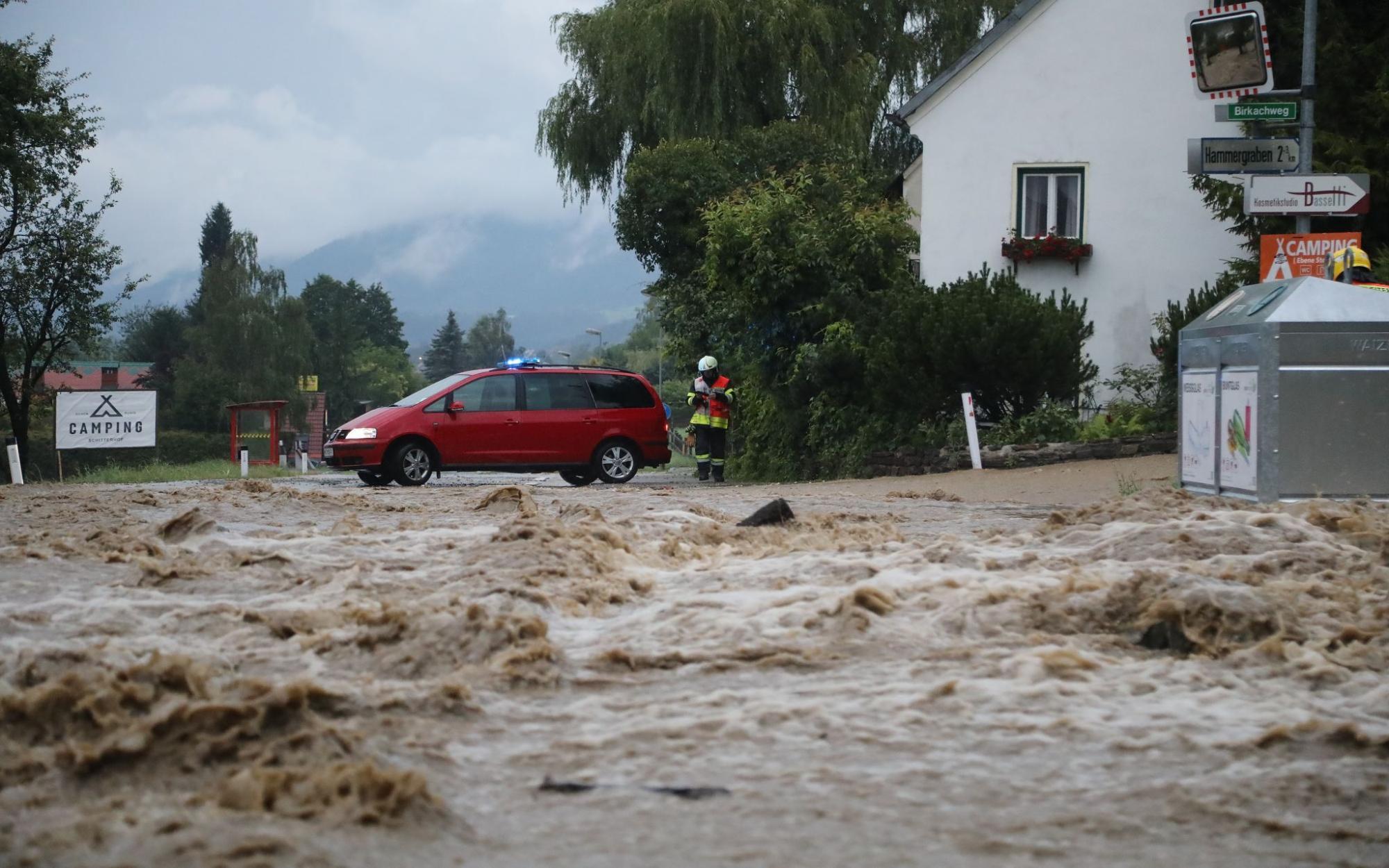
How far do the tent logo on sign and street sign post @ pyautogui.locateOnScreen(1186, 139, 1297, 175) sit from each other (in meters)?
23.7

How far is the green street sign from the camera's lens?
45.4ft

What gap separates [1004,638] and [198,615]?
12.2 feet

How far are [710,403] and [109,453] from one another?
44.8 metres

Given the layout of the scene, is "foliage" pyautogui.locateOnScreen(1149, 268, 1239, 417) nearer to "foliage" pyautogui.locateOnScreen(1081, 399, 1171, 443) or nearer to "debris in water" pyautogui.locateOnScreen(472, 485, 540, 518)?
"foliage" pyautogui.locateOnScreen(1081, 399, 1171, 443)

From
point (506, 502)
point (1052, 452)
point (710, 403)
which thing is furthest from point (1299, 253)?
point (710, 403)

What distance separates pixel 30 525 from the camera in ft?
38.4

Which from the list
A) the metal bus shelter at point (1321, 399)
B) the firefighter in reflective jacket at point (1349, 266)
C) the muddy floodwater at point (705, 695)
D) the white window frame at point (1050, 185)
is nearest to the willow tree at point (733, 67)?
the white window frame at point (1050, 185)

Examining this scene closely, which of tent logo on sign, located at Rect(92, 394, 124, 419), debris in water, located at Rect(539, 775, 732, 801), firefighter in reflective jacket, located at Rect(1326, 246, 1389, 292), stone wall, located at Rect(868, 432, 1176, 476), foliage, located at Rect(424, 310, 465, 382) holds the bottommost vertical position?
debris in water, located at Rect(539, 775, 732, 801)

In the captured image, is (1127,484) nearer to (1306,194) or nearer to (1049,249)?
(1306,194)

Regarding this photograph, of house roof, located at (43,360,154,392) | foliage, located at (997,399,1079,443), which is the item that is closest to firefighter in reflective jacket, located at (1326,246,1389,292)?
foliage, located at (997,399,1079,443)

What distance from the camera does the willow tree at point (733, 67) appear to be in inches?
1314

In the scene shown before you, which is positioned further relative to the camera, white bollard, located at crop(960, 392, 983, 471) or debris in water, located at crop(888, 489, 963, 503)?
white bollard, located at crop(960, 392, 983, 471)

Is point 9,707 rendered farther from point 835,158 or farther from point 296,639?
point 835,158

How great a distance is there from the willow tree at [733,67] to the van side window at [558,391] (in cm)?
1289
